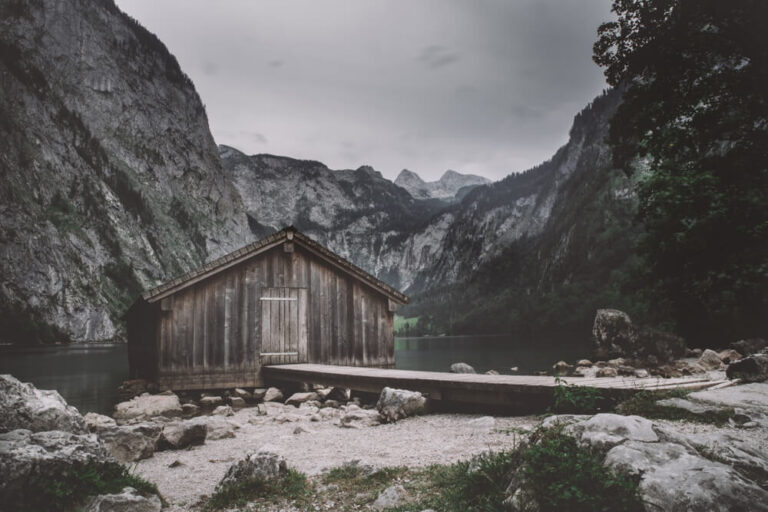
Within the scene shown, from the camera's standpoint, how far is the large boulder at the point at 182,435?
7.73 metres

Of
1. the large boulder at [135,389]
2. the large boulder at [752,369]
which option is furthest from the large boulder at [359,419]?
the large boulder at [135,389]

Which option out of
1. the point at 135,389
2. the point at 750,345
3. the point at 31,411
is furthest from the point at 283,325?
the point at 750,345

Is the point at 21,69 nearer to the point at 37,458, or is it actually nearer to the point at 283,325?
the point at 283,325

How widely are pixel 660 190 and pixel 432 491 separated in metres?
12.2

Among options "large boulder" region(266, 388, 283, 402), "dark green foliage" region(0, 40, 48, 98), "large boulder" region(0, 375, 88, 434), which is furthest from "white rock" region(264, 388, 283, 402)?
"dark green foliage" region(0, 40, 48, 98)

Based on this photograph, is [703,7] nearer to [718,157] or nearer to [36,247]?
[718,157]

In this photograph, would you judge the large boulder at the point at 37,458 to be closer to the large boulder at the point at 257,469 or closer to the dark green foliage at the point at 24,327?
the large boulder at the point at 257,469

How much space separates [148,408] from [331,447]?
21.0ft

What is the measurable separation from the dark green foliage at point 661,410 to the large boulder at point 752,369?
2071mm

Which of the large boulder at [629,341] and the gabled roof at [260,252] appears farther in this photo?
the large boulder at [629,341]

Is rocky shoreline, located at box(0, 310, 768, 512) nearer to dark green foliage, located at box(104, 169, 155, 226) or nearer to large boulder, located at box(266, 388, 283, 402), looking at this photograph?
large boulder, located at box(266, 388, 283, 402)

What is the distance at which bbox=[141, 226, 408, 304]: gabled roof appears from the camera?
45.4 ft

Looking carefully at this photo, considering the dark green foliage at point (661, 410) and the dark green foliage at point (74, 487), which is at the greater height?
the dark green foliage at point (661, 410)

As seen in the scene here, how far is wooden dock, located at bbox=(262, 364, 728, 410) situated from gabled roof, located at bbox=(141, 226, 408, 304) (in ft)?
13.0
